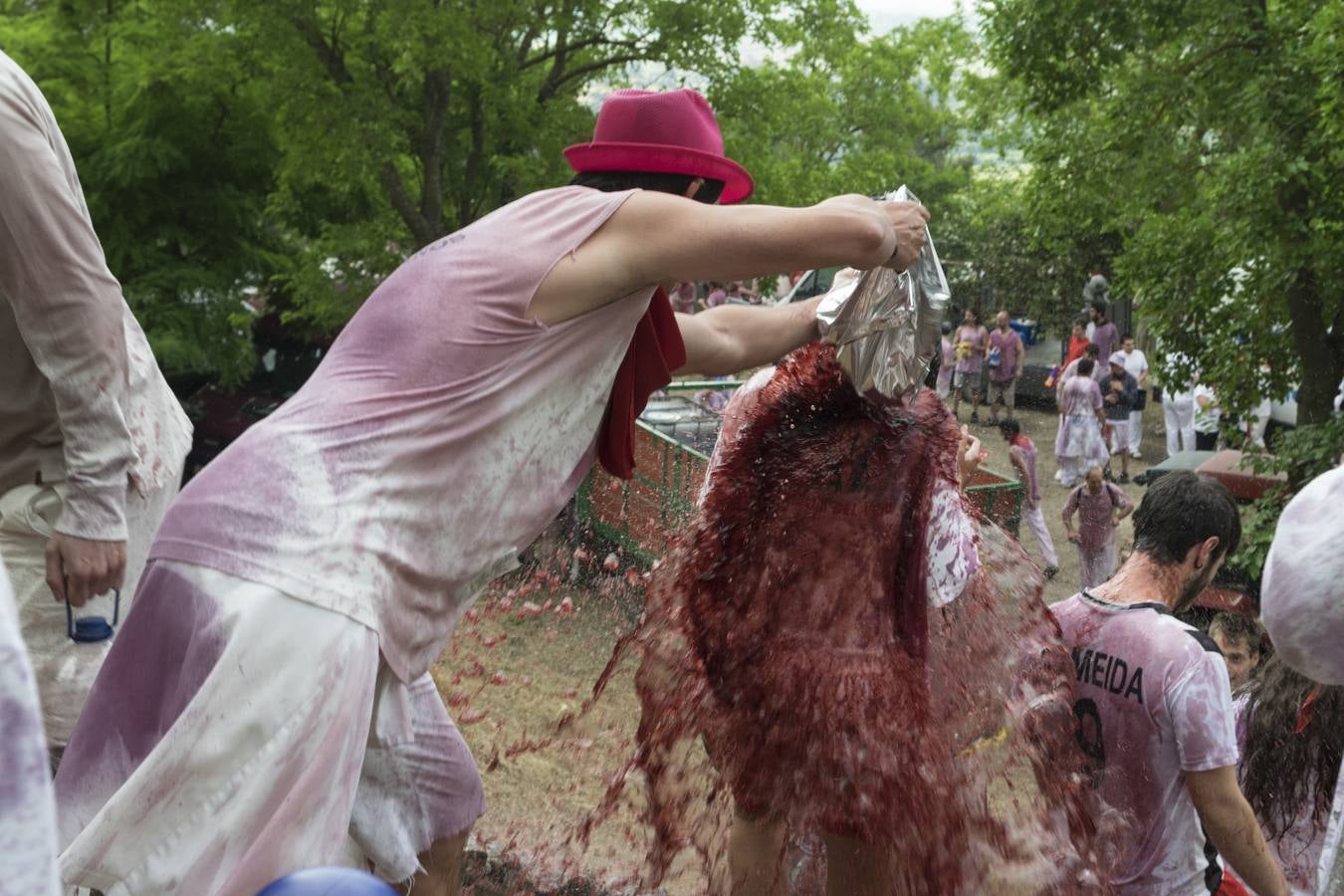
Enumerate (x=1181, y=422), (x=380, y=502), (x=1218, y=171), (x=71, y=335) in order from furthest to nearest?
(x=1181, y=422)
(x=1218, y=171)
(x=71, y=335)
(x=380, y=502)

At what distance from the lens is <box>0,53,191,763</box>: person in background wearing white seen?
259cm

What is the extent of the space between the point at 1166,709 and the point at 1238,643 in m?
1.24

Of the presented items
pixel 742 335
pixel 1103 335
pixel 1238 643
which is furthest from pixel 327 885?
pixel 1103 335

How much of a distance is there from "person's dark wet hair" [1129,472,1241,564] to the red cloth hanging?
1416mm

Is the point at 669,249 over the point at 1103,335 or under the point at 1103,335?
over

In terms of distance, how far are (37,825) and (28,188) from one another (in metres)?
2.08

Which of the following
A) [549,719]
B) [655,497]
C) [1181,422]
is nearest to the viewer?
[549,719]

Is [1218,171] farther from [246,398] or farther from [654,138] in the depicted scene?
[246,398]

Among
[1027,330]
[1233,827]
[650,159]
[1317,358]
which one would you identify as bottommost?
[1027,330]

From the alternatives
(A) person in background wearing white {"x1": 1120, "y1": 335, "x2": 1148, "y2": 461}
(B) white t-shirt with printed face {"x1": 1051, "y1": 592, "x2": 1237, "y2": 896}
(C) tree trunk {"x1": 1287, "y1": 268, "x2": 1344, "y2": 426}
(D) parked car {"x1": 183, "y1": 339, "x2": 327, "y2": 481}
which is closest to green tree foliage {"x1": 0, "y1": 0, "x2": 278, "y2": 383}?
(D) parked car {"x1": 183, "y1": 339, "x2": 327, "y2": 481}

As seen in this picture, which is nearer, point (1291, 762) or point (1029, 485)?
point (1291, 762)

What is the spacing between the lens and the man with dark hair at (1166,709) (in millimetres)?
2891

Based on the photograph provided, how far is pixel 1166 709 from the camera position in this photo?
9.62 feet

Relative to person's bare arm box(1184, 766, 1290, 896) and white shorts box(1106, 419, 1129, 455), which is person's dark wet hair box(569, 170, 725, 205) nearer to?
person's bare arm box(1184, 766, 1290, 896)
